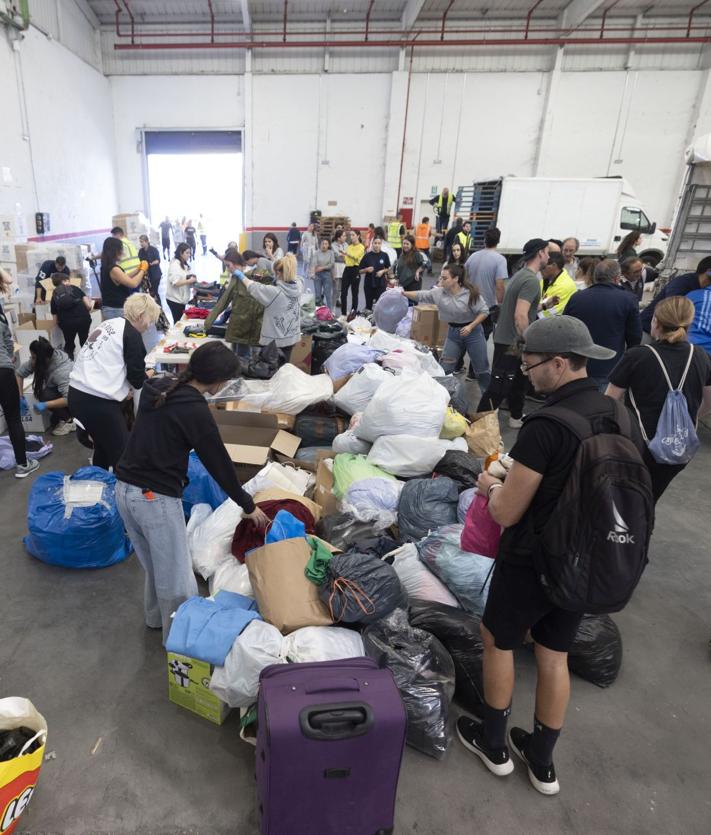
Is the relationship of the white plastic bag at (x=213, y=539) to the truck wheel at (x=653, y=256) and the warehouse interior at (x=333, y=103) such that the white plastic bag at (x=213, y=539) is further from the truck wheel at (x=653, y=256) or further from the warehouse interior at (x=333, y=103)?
the truck wheel at (x=653, y=256)

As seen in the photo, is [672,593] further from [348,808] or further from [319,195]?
[319,195]

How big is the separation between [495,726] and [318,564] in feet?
2.97

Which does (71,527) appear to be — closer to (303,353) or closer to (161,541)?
(161,541)

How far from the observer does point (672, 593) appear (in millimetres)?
2867

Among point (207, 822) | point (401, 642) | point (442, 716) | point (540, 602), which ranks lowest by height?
point (207, 822)

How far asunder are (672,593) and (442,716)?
1742mm

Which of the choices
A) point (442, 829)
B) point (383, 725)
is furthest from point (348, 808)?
point (442, 829)

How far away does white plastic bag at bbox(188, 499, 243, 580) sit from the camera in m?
2.68

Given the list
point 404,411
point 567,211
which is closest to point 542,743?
point 404,411

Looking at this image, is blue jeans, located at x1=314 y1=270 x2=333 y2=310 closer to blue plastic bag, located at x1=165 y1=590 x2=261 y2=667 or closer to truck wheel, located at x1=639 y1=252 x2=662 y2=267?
truck wheel, located at x1=639 y1=252 x2=662 y2=267

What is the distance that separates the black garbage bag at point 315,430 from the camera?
3902 mm

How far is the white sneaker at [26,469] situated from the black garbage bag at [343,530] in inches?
93.9

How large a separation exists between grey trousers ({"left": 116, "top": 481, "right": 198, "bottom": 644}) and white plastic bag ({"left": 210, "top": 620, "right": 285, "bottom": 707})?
445 mm

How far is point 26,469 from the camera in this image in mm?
3773
